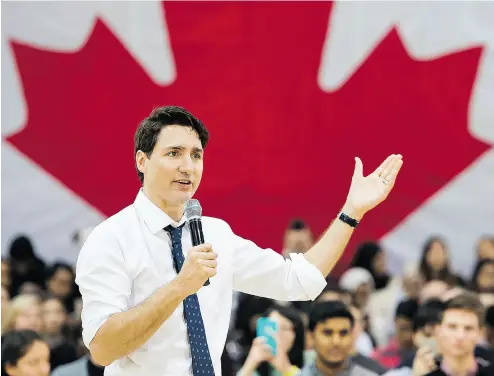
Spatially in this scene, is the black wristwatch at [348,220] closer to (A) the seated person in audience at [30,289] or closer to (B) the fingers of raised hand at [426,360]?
(B) the fingers of raised hand at [426,360]

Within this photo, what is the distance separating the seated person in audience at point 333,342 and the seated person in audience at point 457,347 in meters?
0.35

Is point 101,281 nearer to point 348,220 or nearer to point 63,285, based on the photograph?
point 348,220

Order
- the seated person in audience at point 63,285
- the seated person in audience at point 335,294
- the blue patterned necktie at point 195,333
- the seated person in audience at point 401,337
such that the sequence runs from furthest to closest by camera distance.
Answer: the seated person in audience at point 63,285 → the seated person in audience at point 335,294 → the seated person in audience at point 401,337 → the blue patterned necktie at point 195,333

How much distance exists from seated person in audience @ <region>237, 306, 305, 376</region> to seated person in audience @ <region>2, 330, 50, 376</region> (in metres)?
0.96

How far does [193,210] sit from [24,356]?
7.68 ft

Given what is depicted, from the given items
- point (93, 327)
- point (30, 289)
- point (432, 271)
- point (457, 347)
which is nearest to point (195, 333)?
point (93, 327)

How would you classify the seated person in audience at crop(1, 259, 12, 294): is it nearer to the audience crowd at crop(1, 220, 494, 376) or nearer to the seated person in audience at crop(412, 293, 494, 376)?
the audience crowd at crop(1, 220, 494, 376)

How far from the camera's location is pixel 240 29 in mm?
8203

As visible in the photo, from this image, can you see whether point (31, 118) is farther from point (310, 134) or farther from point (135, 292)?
point (135, 292)

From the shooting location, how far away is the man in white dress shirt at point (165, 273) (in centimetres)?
261

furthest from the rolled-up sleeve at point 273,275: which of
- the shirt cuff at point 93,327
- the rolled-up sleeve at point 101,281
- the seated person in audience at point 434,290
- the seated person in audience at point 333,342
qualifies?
the seated person in audience at point 434,290

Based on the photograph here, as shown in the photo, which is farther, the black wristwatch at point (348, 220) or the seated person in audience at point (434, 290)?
the seated person in audience at point (434, 290)

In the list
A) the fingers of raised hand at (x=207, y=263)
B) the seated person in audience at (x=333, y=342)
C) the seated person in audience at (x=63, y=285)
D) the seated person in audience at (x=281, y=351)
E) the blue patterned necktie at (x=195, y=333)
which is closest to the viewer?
the fingers of raised hand at (x=207, y=263)

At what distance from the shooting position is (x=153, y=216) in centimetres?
288
